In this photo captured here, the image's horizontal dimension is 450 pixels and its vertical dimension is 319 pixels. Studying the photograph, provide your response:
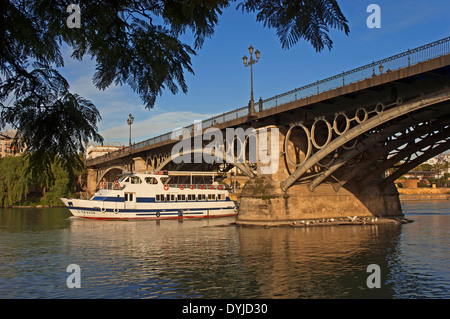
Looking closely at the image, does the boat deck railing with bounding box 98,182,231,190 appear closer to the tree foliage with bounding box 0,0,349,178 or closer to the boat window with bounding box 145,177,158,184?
the boat window with bounding box 145,177,158,184

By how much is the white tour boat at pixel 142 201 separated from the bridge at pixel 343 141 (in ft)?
18.7

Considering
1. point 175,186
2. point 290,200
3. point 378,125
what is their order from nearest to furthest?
point 378,125 → point 290,200 → point 175,186

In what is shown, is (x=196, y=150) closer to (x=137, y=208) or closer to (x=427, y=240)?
(x=137, y=208)

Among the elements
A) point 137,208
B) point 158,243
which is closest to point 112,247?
point 158,243

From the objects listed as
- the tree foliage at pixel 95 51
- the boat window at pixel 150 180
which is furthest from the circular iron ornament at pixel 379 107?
the boat window at pixel 150 180

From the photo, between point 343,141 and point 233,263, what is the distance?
43.1 feet

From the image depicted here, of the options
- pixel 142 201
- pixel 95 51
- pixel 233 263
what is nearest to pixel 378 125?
pixel 233 263

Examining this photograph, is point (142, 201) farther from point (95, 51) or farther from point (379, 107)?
point (95, 51)

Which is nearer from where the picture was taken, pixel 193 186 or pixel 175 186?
pixel 175 186

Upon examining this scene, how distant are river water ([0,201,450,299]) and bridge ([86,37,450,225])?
364 cm

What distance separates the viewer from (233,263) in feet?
66.4

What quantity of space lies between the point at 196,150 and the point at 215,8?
42.0 metres

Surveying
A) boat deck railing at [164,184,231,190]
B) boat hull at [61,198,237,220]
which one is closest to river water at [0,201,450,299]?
boat hull at [61,198,237,220]
